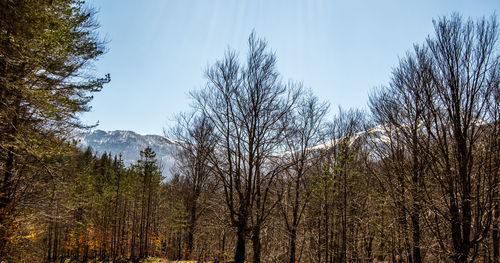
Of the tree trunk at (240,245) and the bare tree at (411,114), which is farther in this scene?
the tree trunk at (240,245)

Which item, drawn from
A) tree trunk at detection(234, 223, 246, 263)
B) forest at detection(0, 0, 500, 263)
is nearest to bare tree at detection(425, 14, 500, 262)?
forest at detection(0, 0, 500, 263)

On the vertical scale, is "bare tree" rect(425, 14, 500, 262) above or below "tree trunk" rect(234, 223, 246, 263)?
above

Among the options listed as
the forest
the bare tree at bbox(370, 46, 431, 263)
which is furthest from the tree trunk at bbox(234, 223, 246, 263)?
the bare tree at bbox(370, 46, 431, 263)

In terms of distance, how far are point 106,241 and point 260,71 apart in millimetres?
26625

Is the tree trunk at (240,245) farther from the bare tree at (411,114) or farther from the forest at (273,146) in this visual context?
the bare tree at (411,114)

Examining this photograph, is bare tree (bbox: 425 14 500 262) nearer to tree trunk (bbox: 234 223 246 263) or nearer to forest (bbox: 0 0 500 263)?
forest (bbox: 0 0 500 263)

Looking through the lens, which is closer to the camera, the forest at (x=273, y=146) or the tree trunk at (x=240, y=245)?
the forest at (x=273, y=146)

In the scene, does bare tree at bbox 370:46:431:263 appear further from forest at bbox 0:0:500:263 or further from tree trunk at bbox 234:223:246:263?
tree trunk at bbox 234:223:246:263

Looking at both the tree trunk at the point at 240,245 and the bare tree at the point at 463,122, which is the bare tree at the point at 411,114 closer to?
the bare tree at the point at 463,122

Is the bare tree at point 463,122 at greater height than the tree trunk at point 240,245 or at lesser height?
greater

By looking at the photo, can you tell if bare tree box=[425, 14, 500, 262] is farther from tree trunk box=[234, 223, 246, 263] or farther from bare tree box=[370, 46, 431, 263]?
tree trunk box=[234, 223, 246, 263]

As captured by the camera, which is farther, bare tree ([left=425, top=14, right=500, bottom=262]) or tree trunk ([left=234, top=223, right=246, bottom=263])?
tree trunk ([left=234, top=223, right=246, bottom=263])

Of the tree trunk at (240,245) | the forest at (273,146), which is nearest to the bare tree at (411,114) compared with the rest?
the forest at (273,146)

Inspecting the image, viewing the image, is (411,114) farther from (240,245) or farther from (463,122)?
(240,245)
